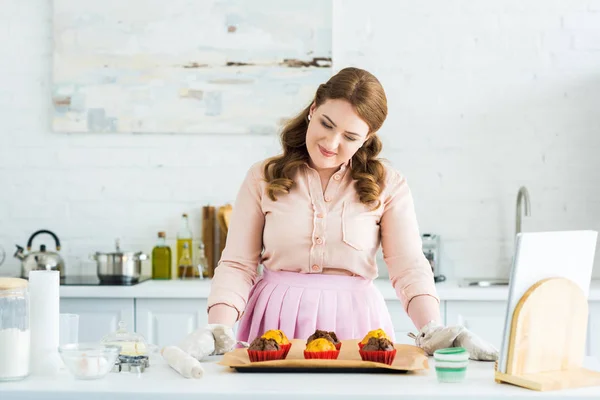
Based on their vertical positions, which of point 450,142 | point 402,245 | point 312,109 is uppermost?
point 450,142

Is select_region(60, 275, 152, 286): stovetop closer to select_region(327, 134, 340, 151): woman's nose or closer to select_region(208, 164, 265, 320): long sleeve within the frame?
select_region(208, 164, 265, 320): long sleeve

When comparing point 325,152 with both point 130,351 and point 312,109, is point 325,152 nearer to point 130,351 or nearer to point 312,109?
point 312,109

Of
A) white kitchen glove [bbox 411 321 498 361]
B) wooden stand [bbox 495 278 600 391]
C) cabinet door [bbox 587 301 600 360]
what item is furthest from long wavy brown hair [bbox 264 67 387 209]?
cabinet door [bbox 587 301 600 360]

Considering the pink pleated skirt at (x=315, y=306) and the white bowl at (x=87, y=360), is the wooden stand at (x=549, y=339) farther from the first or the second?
the white bowl at (x=87, y=360)

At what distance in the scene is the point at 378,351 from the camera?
6.03 feet

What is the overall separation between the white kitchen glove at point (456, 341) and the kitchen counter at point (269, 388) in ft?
0.45

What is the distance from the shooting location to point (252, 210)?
2445 mm

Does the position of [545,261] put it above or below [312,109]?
below

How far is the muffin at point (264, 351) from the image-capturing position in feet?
6.07

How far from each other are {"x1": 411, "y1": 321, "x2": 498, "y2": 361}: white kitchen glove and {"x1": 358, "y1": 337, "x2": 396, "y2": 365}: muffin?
0.21 meters

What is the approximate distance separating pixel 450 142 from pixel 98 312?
6.01ft

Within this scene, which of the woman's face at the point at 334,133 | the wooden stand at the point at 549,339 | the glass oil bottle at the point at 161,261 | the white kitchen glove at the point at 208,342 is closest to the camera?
the wooden stand at the point at 549,339

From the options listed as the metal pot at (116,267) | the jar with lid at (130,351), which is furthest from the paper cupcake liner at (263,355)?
the metal pot at (116,267)

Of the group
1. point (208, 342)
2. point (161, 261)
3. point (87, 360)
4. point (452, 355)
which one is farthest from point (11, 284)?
point (161, 261)
